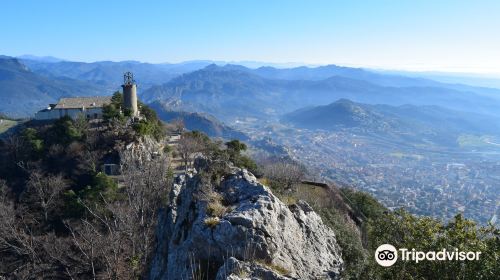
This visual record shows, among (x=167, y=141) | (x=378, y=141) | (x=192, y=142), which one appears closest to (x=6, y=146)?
(x=167, y=141)

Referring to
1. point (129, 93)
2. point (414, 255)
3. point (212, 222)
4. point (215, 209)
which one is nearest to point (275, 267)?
point (212, 222)

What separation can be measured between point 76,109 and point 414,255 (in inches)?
1511

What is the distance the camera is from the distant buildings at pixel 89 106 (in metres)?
38.2

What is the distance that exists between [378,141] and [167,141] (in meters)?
174

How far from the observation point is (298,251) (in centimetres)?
1087

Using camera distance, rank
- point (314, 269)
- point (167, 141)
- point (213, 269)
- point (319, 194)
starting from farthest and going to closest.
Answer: point (167, 141)
point (319, 194)
point (314, 269)
point (213, 269)

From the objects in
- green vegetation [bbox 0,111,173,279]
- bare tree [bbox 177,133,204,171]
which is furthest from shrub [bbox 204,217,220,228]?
bare tree [bbox 177,133,204,171]

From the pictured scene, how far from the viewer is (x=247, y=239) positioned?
9766mm

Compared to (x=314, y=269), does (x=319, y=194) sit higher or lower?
lower

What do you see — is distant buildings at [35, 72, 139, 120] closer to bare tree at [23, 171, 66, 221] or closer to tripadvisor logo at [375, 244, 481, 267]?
bare tree at [23, 171, 66, 221]

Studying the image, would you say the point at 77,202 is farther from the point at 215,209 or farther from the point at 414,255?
the point at 414,255

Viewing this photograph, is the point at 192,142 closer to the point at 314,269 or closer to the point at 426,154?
the point at 314,269

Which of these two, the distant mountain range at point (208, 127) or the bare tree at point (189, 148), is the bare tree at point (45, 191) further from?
the distant mountain range at point (208, 127)

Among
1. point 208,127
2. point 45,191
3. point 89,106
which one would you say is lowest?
point 208,127
